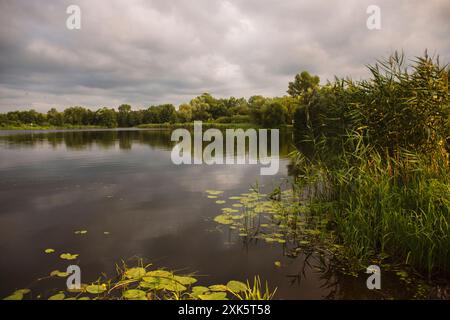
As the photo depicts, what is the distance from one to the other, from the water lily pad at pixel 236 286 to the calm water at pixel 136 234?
0.80ft

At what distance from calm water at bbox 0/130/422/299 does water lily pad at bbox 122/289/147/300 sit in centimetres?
97

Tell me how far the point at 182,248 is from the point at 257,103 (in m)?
69.7

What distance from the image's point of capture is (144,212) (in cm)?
959

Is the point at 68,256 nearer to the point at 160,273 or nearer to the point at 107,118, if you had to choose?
the point at 160,273

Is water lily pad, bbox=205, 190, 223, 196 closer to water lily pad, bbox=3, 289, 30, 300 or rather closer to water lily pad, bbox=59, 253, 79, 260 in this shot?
water lily pad, bbox=59, 253, 79, 260

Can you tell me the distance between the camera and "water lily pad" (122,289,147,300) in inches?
184

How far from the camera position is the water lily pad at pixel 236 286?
505 centimetres

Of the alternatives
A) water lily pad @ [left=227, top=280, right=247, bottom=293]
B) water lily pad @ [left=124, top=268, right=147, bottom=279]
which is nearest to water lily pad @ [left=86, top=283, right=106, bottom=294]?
water lily pad @ [left=124, top=268, right=147, bottom=279]

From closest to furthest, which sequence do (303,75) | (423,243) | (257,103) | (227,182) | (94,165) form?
(423,243)
(227,182)
(94,165)
(257,103)
(303,75)

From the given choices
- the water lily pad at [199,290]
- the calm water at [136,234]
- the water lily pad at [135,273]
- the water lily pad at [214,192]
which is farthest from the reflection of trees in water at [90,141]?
the water lily pad at [199,290]

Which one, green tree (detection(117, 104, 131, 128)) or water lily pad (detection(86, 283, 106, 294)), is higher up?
green tree (detection(117, 104, 131, 128))

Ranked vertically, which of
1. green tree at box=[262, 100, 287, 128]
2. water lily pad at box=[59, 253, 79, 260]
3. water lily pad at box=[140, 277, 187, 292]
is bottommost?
water lily pad at box=[140, 277, 187, 292]
